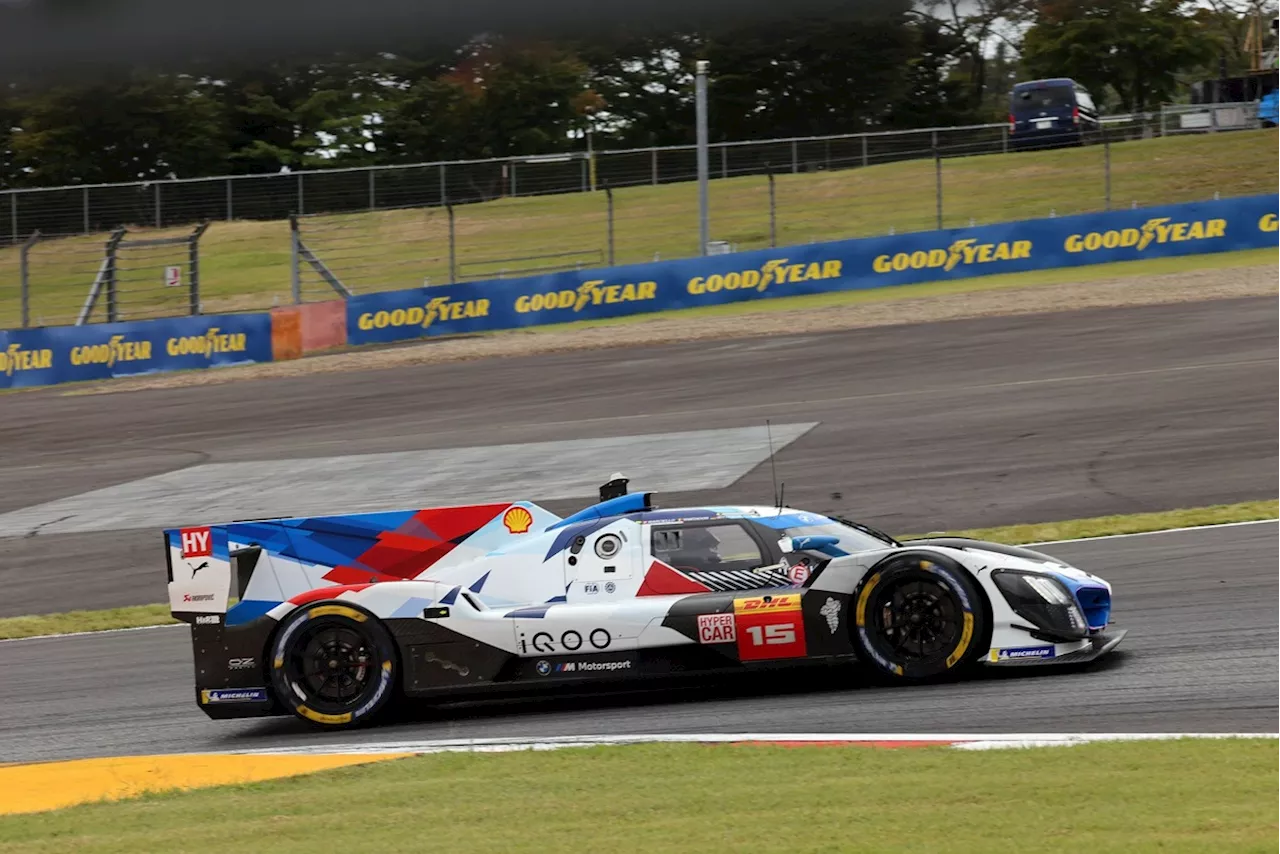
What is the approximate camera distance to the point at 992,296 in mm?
29547

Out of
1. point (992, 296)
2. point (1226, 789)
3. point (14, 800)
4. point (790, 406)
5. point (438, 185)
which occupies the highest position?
point (438, 185)

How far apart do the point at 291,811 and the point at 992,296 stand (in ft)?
81.3

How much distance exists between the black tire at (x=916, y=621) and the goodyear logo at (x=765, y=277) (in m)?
25.5

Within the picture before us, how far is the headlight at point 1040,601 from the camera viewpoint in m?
8.38

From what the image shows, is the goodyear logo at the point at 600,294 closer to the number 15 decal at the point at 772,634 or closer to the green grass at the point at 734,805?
the number 15 decal at the point at 772,634

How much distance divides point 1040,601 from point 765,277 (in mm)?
25853

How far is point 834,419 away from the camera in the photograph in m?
20.1

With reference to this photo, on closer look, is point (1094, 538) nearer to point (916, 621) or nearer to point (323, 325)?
point (916, 621)

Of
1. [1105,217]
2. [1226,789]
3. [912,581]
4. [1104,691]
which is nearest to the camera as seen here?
[1226,789]

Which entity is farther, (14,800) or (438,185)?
(438,185)

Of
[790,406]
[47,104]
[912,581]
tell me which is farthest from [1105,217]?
[47,104]

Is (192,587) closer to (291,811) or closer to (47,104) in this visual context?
(291,811)

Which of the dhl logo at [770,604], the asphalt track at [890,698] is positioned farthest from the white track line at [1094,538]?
the dhl logo at [770,604]

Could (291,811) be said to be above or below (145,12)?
below
